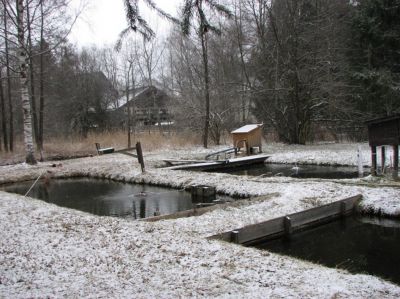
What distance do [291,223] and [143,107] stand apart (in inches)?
1411

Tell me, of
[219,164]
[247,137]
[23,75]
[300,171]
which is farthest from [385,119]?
[23,75]

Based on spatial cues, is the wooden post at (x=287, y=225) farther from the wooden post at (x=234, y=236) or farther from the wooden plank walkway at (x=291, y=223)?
the wooden post at (x=234, y=236)

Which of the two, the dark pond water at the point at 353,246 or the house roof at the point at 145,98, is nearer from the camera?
the dark pond water at the point at 353,246

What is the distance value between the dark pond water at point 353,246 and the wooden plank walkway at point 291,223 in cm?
14

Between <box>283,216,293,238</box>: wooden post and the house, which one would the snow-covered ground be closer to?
<box>283,216,293,238</box>: wooden post

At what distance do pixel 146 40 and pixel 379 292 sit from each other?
3.63 metres

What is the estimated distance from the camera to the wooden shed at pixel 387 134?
10891mm

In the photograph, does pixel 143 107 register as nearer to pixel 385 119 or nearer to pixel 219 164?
pixel 219 164

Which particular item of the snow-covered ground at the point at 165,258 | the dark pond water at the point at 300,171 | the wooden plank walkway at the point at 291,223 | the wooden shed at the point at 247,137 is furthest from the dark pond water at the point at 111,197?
the wooden shed at the point at 247,137

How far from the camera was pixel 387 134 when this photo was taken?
11.2 metres

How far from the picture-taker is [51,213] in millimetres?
8609

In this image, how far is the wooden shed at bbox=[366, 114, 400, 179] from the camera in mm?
10891

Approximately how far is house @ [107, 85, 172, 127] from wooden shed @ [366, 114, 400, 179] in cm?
2832

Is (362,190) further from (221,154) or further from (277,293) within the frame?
(221,154)
